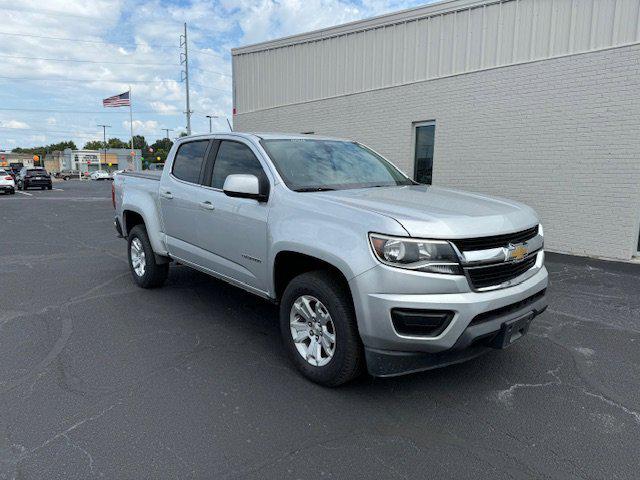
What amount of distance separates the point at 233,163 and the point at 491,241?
8.07 ft

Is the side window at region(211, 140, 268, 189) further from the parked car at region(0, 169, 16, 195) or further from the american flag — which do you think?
the american flag

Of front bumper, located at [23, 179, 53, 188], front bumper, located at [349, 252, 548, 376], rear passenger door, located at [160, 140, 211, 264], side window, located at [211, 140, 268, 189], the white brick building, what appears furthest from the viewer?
front bumper, located at [23, 179, 53, 188]

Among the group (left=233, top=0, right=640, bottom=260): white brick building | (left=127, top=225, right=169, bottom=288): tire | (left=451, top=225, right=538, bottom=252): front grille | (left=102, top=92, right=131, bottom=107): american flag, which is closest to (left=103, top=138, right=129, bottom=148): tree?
(left=102, top=92, right=131, bottom=107): american flag

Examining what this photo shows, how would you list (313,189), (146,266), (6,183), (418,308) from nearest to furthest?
(418,308) → (313,189) → (146,266) → (6,183)

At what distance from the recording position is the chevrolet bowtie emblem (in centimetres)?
308

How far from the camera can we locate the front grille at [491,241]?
288cm

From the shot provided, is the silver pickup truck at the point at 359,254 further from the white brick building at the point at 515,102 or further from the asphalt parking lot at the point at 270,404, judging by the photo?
the white brick building at the point at 515,102

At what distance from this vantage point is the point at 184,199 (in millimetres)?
4812

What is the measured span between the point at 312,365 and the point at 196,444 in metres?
1.00

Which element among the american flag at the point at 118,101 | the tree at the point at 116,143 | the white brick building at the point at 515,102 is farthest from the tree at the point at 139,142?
the white brick building at the point at 515,102

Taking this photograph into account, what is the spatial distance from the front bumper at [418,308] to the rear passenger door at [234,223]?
3.82ft

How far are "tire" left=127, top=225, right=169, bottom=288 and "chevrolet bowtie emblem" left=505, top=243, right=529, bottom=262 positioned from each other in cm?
412

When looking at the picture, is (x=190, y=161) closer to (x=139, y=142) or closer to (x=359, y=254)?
(x=359, y=254)

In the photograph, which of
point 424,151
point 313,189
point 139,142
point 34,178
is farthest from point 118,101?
point 139,142
